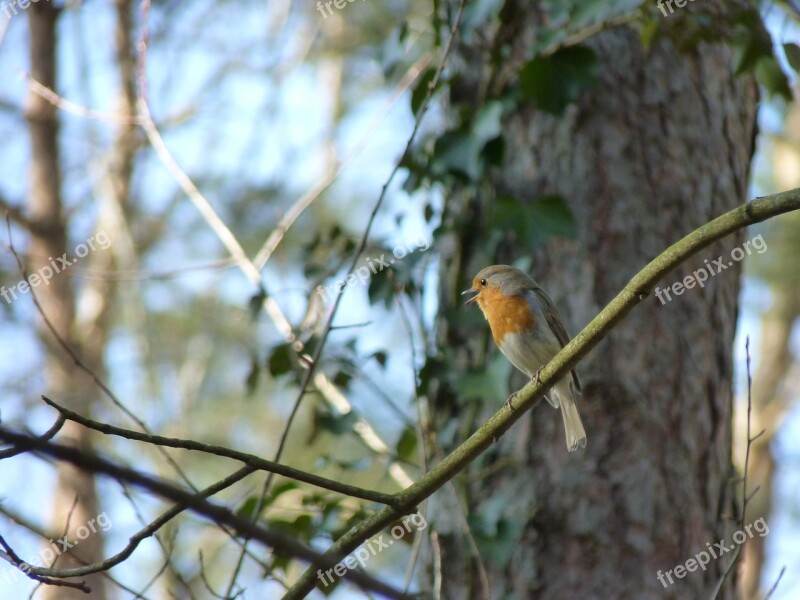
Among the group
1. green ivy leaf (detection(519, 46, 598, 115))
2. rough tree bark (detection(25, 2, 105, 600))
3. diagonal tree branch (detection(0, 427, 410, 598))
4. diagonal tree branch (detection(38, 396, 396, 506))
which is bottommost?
diagonal tree branch (detection(0, 427, 410, 598))

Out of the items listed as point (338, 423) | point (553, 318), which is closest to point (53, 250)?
point (338, 423)

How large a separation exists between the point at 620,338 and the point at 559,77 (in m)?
1.05

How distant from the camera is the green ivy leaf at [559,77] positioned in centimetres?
349

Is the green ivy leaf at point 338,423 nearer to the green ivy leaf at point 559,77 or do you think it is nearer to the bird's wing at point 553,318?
the bird's wing at point 553,318

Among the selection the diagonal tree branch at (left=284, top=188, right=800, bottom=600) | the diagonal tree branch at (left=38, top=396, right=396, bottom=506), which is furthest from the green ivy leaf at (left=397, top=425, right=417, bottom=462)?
the diagonal tree branch at (left=38, top=396, right=396, bottom=506)

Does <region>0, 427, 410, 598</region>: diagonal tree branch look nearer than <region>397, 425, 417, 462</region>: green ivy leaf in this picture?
Yes

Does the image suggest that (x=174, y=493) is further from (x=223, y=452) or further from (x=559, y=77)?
(x=559, y=77)

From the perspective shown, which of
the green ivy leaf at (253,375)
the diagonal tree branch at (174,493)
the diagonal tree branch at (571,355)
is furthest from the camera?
the green ivy leaf at (253,375)

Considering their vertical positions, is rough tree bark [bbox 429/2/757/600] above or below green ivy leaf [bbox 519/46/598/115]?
below

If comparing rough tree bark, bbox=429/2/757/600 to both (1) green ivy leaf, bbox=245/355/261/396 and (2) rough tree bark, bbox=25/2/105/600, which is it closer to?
(1) green ivy leaf, bbox=245/355/261/396

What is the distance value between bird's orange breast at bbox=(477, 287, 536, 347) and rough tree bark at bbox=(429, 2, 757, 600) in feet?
0.52

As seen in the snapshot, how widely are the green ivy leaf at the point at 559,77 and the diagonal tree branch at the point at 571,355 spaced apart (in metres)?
1.65

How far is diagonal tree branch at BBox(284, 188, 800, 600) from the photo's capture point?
189cm

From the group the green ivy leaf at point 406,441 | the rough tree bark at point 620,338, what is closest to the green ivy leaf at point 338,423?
the green ivy leaf at point 406,441
